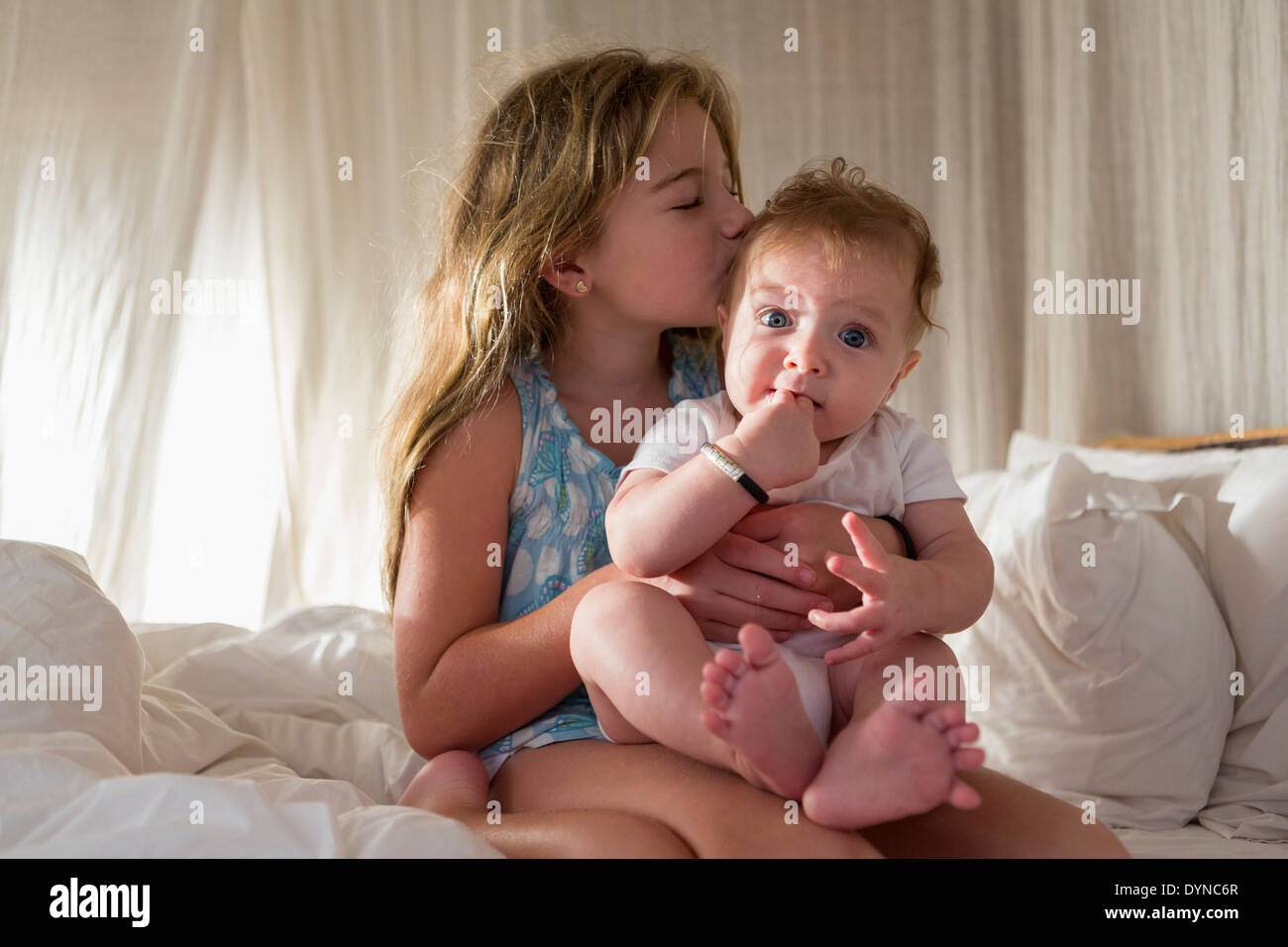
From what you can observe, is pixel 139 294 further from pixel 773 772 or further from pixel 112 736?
pixel 773 772

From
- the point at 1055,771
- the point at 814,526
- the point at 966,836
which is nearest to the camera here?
the point at 966,836

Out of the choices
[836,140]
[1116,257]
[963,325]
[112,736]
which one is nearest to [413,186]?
[836,140]

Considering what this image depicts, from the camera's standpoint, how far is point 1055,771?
142 cm

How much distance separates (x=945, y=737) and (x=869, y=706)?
0.10 metres

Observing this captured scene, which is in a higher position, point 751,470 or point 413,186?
point 413,186

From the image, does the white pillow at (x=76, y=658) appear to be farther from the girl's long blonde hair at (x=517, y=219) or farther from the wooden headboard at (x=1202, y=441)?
the wooden headboard at (x=1202, y=441)

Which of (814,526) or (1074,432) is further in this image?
(1074,432)

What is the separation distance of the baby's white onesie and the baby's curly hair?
98 mm

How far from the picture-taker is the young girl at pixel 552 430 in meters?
1.02

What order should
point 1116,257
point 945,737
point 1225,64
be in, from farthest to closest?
1. point 1116,257
2. point 1225,64
3. point 945,737

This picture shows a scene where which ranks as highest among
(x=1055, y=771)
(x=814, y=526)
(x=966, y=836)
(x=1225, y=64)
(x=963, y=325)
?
(x=1225, y=64)

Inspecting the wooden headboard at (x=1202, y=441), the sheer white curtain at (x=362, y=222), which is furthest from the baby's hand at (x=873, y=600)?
the sheer white curtain at (x=362, y=222)

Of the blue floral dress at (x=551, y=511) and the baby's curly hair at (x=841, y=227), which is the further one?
the blue floral dress at (x=551, y=511)

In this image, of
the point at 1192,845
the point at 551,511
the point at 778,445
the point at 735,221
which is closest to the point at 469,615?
the point at 551,511
